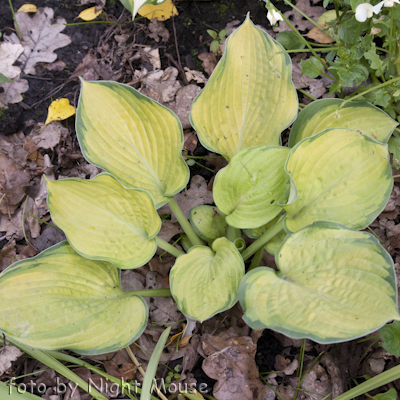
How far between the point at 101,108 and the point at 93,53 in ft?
2.85

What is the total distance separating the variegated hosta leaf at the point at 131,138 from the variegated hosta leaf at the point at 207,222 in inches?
6.8

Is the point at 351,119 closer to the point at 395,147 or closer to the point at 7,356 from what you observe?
the point at 395,147

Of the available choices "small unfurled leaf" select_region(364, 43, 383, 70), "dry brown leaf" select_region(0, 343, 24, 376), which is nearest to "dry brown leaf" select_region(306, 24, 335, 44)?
"small unfurled leaf" select_region(364, 43, 383, 70)

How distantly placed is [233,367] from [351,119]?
1.26m

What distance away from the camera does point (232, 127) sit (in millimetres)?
1554

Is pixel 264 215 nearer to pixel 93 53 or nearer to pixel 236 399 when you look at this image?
pixel 236 399

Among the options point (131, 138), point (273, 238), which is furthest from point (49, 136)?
point (273, 238)

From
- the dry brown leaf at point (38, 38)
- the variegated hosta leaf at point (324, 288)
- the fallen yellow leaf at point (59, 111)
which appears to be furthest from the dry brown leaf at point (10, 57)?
the variegated hosta leaf at point (324, 288)

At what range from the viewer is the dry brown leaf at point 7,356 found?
1.60 meters

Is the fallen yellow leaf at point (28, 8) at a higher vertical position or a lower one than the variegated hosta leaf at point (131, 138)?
higher

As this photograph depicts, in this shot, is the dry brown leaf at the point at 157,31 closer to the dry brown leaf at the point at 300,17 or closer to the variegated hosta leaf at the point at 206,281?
the dry brown leaf at the point at 300,17

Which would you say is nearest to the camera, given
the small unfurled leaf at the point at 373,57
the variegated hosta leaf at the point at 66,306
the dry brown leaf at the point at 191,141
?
the variegated hosta leaf at the point at 66,306

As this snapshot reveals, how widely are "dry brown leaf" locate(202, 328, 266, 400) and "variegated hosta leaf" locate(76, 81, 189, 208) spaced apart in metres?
0.74

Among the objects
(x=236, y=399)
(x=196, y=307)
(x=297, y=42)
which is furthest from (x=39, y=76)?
(x=236, y=399)
